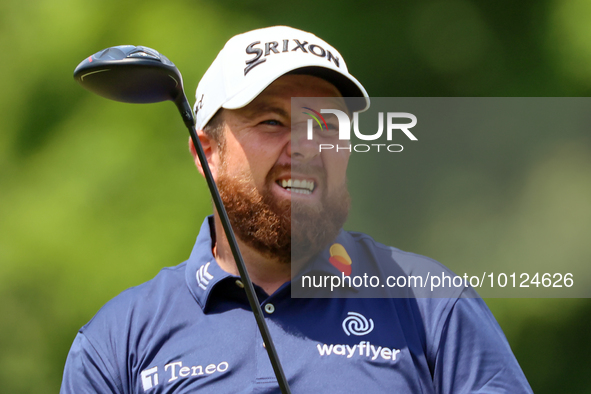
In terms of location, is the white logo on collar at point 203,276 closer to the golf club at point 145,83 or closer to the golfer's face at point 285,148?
the golfer's face at point 285,148

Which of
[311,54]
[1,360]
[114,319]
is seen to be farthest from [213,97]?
→ [1,360]

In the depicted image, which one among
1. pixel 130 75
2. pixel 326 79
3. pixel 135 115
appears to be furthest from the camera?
pixel 135 115

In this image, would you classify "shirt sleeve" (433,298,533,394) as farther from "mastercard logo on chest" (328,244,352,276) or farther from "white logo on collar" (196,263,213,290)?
"white logo on collar" (196,263,213,290)

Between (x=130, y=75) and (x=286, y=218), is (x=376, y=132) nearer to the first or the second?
(x=286, y=218)

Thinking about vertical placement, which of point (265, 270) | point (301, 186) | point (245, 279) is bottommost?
point (245, 279)

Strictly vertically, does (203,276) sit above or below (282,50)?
below

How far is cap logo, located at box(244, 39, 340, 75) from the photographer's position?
1.33 meters

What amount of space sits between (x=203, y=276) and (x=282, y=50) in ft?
1.71

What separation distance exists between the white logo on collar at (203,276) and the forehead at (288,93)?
0.35 m

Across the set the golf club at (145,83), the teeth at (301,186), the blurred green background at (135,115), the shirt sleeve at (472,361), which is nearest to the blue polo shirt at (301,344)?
the shirt sleeve at (472,361)

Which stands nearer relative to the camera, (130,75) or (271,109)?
(130,75)

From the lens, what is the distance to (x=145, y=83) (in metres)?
0.91

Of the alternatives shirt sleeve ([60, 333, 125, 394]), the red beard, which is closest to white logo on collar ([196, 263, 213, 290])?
the red beard

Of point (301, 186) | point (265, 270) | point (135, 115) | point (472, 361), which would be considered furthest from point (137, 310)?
point (135, 115)
